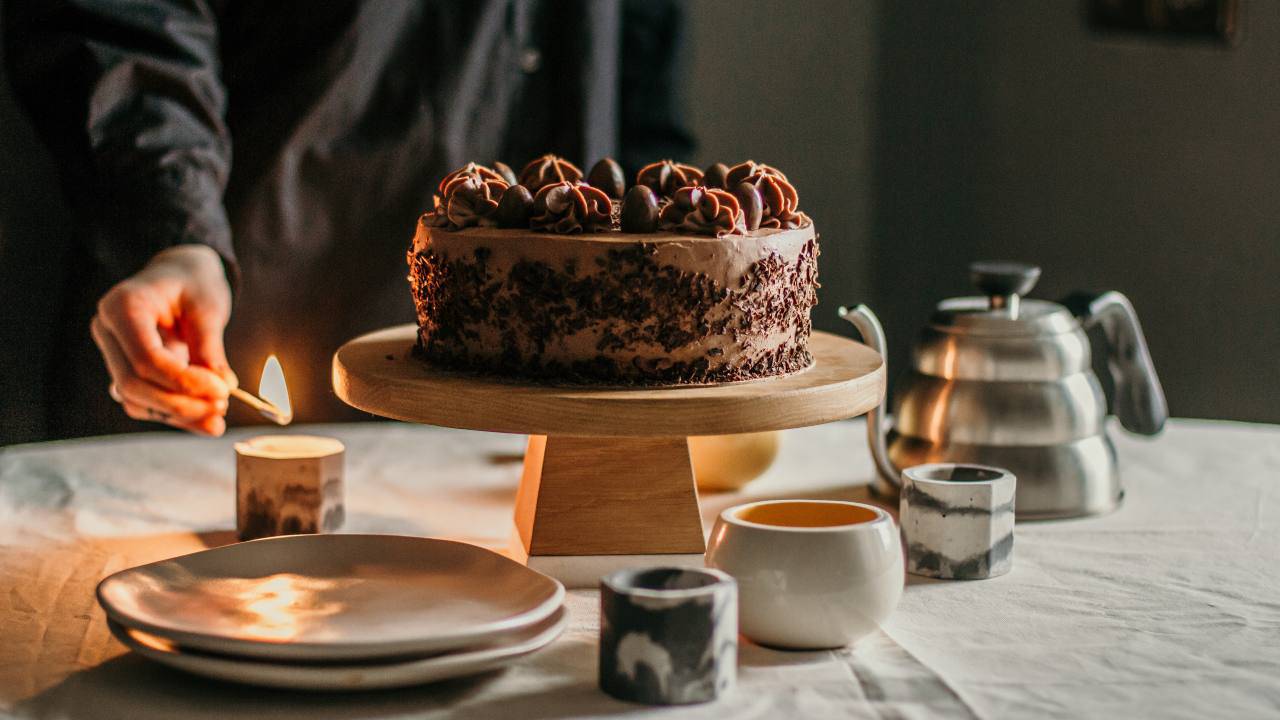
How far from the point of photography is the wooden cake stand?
1100mm

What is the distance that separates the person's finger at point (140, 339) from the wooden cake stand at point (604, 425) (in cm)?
16

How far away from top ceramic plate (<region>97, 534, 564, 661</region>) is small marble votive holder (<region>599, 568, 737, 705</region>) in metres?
0.07

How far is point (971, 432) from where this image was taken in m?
1.44

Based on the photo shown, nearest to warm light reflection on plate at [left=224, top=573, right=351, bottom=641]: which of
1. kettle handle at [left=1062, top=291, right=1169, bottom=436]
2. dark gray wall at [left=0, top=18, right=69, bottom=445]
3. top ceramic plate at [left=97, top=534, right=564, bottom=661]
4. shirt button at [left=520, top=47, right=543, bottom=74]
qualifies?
top ceramic plate at [left=97, top=534, right=564, bottom=661]

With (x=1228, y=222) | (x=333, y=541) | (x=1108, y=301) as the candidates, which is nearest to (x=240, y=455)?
(x=333, y=541)

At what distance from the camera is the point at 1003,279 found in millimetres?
1464

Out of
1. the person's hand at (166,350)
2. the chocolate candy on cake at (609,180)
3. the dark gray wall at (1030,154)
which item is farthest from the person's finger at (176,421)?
the dark gray wall at (1030,154)

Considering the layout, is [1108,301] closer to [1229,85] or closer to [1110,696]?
[1110,696]

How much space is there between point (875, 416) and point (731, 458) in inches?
7.4

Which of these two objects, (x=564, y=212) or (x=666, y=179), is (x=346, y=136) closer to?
(x=666, y=179)

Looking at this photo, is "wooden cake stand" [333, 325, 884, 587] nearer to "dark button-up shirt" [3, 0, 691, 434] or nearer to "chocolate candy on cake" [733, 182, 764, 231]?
"chocolate candy on cake" [733, 182, 764, 231]

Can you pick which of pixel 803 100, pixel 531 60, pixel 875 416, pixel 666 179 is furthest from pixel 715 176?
pixel 803 100

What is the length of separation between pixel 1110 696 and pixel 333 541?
25.3 inches

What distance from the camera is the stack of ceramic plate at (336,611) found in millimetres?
880
